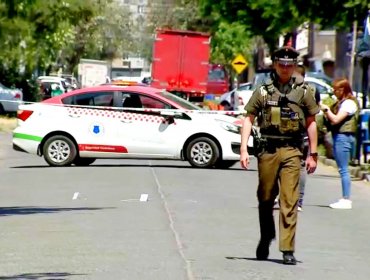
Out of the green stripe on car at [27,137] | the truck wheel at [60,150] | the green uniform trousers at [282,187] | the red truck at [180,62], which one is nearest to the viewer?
the green uniform trousers at [282,187]

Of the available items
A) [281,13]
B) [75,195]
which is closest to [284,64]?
[75,195]

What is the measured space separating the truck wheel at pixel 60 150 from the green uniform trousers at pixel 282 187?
547 inches

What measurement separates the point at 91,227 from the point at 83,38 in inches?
2947

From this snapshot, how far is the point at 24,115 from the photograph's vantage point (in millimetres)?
25094

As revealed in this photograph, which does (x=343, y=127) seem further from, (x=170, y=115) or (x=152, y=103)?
(x=152, y=103)

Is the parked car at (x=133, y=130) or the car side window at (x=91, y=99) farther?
the car side window at (x=91, y=99)

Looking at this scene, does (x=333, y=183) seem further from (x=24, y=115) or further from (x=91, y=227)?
(x=91, y=227)

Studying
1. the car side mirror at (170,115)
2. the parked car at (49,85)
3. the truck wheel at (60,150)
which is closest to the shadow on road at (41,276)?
the car side mirror at (170,115)

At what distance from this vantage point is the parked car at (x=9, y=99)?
48344 millimetres

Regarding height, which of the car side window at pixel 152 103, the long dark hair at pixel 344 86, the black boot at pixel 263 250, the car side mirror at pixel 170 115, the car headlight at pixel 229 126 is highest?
the long dark hair at pixel 344 86

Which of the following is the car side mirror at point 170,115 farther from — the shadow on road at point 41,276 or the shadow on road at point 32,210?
the shadow on road at point 41,276

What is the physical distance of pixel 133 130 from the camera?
2466 cm

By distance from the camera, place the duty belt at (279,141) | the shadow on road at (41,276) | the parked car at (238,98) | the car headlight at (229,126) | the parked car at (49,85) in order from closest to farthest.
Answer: the shadow on road at (41,276), the duty belt at (279,141), the car headlight at (229,126), the parked car at (238,98), the parked car at (49,85)

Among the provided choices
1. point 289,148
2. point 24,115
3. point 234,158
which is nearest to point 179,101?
point 234,158
